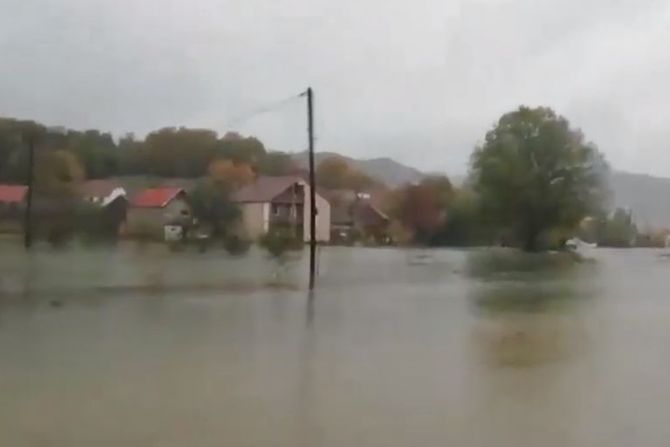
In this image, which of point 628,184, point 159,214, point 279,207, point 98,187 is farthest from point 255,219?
point 628,184

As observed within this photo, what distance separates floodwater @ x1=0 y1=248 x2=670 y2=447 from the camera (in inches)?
46.6

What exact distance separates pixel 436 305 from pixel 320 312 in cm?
25

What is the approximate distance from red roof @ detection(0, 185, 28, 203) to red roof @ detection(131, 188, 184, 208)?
0.64 ft

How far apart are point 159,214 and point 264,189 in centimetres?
22

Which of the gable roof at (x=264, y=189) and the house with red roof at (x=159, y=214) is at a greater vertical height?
the gable roof at (x=264, y=189)

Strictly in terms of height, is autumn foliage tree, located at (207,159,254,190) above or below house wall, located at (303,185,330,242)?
above

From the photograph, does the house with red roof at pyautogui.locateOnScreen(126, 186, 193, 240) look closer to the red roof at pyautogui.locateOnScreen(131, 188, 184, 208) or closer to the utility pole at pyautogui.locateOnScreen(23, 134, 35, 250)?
the red roof at pyautogui.locateOnScreen(131, 188, 184, 208)

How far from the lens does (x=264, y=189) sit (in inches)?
67.7

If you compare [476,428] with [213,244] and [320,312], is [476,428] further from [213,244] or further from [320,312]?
[213,244]

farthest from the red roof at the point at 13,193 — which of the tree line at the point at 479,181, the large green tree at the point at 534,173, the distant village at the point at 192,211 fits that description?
the large green tree at the point at 534,173

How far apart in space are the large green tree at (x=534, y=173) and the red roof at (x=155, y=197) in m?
0.62

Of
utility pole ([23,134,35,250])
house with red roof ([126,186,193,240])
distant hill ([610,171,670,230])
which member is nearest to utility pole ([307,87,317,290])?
house with red roof ([126,186,193,240])

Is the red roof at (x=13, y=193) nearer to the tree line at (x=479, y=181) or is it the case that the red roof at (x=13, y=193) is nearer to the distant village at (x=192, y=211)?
the distant village at (x=192, y=211)

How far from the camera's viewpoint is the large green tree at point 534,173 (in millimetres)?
1800
